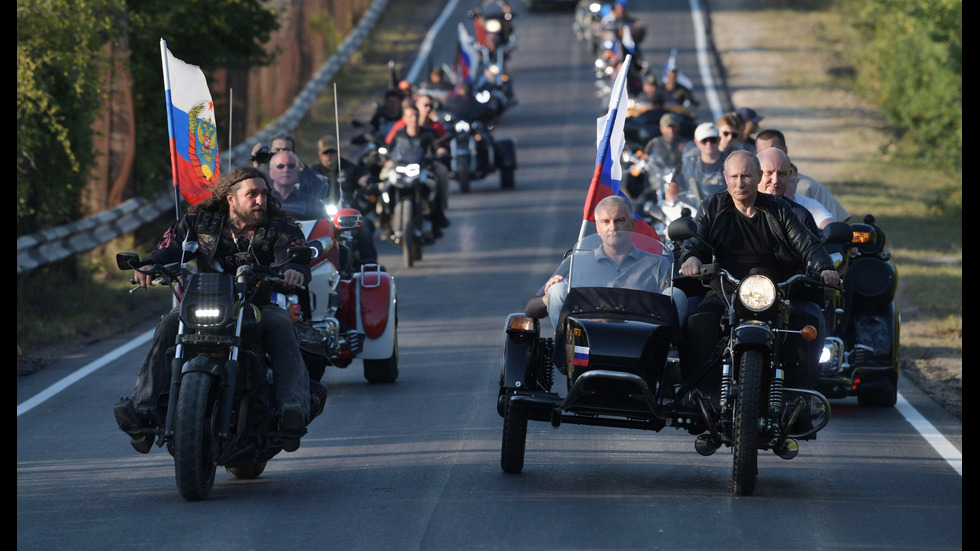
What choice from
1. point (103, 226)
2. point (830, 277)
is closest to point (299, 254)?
point (830, 277)

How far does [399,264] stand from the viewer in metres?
20.5

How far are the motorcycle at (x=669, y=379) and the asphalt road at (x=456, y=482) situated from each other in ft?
1.06

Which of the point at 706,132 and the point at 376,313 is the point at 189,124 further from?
the point at 706,132

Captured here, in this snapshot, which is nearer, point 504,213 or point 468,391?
point 468,391

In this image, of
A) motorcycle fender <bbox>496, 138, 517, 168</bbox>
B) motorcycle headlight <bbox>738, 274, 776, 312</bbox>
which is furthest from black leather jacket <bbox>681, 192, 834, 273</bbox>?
motorcycle fender <bbox>496, 138, 517, 168</bbox>

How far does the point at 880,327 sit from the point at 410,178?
29.0 feet

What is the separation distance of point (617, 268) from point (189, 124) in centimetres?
316

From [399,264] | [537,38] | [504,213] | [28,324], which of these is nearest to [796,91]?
[537,38]

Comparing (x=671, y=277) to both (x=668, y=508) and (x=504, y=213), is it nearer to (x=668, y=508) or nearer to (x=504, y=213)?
(x=668, y=508)

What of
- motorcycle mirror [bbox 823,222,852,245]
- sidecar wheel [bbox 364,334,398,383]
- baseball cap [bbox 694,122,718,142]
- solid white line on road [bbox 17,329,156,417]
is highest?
baseball cap [bbox 694,122,718,142]

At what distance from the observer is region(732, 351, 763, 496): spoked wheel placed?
837 centimetres

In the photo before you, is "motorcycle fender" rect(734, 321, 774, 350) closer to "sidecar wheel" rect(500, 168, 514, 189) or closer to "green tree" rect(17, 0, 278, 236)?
"green tree" rect(17, 0, 278, 236)

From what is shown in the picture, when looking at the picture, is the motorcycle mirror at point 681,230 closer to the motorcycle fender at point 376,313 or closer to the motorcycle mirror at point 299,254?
the motorcycle mirror at point 299,254

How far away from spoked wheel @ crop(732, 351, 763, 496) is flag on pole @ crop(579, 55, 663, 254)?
6.12ft
